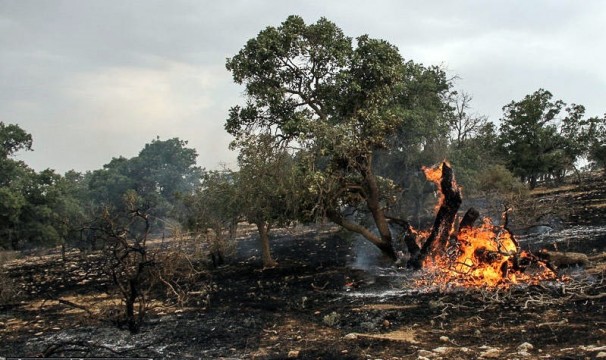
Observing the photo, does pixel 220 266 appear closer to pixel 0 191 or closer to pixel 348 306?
pixel 348 306

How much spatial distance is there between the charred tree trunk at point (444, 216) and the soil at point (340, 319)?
89cm

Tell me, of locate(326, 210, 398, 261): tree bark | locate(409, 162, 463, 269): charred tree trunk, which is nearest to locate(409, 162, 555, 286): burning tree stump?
locate(409, 162, 463, 269): charred tree trunk

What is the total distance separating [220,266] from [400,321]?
1550 centimetres

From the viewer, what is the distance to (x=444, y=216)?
17672 mm

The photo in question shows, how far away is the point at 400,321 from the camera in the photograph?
11625 mm

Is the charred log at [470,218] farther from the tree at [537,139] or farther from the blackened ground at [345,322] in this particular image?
the tree at [537,139]

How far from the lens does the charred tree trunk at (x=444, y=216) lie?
667 inches

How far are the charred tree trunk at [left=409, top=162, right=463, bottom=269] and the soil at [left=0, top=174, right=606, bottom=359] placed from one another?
2.93 ft

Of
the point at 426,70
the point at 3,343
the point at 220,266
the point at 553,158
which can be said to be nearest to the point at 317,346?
the point at 3,343

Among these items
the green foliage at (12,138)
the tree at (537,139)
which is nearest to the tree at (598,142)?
the tree at (537,139)

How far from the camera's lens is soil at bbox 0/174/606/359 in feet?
30.6

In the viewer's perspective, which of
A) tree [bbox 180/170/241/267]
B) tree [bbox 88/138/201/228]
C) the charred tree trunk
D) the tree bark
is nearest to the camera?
the charred tree trunk

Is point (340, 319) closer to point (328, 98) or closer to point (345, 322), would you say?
point (345, 322)

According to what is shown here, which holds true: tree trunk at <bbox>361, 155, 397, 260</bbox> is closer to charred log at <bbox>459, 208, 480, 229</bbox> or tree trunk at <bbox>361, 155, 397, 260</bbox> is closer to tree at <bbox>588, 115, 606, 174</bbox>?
charred log at <bbox>459, 208, 480, 229</bbox>
